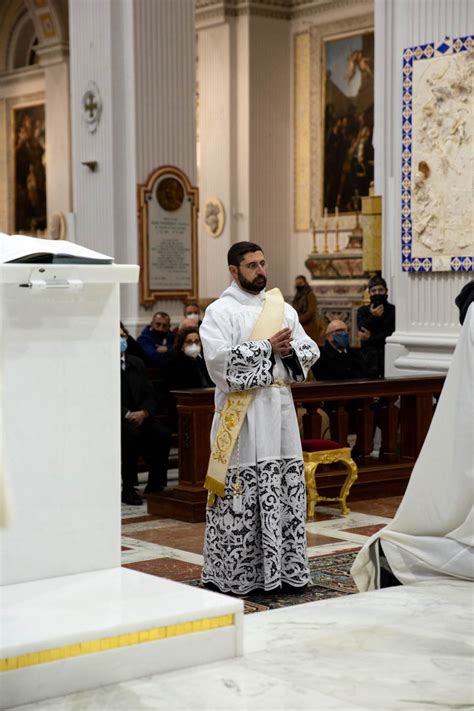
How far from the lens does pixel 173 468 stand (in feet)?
35.5

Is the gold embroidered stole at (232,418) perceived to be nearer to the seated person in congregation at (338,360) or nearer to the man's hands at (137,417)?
the man's hands at (137,417)

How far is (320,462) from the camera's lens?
8070mm

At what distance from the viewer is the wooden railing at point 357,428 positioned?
8.27 m

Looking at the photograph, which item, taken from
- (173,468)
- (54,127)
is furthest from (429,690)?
(54,127)

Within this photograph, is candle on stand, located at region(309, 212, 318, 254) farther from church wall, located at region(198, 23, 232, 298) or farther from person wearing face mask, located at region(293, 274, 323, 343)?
person wearing face mask, located at region(293, 274, 323, 343)

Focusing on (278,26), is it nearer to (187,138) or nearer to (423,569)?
(187,138)

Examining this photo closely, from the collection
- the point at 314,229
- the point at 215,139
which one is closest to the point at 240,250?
the point at 314,229

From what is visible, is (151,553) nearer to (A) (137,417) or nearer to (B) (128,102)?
(A) (137,417)

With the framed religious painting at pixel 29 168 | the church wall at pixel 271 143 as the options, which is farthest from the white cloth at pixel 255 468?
the framed religious painting at pixel 29 168

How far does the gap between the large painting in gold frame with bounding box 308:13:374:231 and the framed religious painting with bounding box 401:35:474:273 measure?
9811 millimetres

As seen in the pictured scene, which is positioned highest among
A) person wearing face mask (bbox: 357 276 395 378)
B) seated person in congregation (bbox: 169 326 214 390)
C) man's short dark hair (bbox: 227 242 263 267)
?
man's short dark hair (bbox: 227 242 263 267)

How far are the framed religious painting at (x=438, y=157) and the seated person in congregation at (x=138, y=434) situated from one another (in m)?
2.30

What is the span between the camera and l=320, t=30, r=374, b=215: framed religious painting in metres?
19.0

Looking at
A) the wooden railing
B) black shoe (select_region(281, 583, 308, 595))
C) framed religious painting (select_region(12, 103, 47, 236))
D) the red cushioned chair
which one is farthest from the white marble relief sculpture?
framed religious painting (select_region(12, 103, 47, 236))
